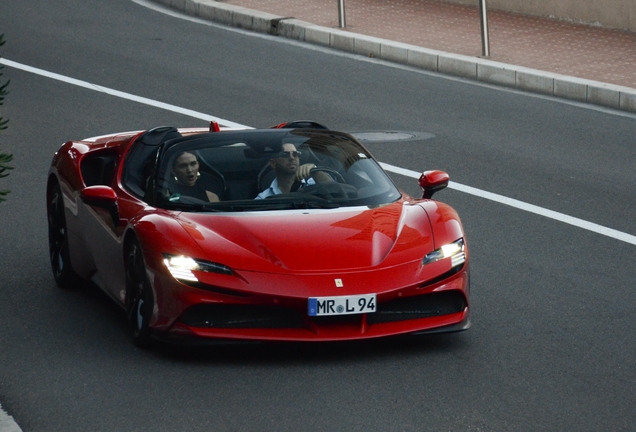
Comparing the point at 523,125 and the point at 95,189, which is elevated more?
the point at 95,189

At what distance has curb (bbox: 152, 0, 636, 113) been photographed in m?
16.8

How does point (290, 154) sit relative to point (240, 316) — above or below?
above

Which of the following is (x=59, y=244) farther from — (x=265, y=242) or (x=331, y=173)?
(x=265, y=242)

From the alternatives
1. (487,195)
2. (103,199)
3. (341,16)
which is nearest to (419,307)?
(103,199)

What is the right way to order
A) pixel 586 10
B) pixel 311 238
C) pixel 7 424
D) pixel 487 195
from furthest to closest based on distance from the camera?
pixel 586 10
pixel 487 195
pixel 311 238
pixel 7 424

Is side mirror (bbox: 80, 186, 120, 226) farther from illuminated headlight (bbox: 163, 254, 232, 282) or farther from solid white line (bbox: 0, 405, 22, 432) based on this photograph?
solid white line (bbox: 0, 405, 22, 432)

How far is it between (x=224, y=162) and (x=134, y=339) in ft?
4.54

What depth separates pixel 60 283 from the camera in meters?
9.36

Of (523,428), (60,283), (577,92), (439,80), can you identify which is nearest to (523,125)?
(577,92)

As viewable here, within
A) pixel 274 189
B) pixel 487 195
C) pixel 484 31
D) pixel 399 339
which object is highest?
pixel 274 189

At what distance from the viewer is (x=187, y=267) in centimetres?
733

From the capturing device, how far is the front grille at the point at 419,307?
24.1 feet

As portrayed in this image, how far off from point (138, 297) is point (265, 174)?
47.9 inches

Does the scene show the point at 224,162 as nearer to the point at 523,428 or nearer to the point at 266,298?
the point at 266,298
